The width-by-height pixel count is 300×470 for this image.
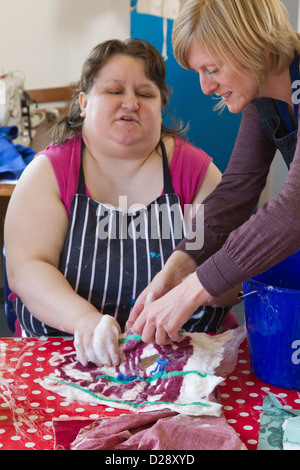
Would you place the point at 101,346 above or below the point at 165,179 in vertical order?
below

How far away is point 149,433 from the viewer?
3.20ft

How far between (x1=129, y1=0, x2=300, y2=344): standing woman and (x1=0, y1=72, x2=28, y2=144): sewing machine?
6.63 feet

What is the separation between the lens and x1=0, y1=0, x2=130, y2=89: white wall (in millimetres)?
4082

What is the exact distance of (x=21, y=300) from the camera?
157 centimetres

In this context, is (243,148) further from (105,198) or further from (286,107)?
(105,198)

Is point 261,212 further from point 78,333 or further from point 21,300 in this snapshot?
point 21,300

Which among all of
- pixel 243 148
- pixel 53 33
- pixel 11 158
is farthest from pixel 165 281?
pixel 53 33

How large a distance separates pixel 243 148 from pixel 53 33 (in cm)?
311

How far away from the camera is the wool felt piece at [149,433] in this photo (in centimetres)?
96

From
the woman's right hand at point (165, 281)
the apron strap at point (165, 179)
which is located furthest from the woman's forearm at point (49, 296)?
the apron strap at point (165, 179)

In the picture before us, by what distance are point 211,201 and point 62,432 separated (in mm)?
694

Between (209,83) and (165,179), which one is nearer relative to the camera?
(209,83)

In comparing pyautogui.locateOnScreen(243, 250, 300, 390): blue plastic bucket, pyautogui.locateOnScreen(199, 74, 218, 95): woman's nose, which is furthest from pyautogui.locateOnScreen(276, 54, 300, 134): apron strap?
pyautogui.locateOnScreen(243, 250, 300, 390): blue plastic bucket

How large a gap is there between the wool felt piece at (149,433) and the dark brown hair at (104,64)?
0.86 meters
